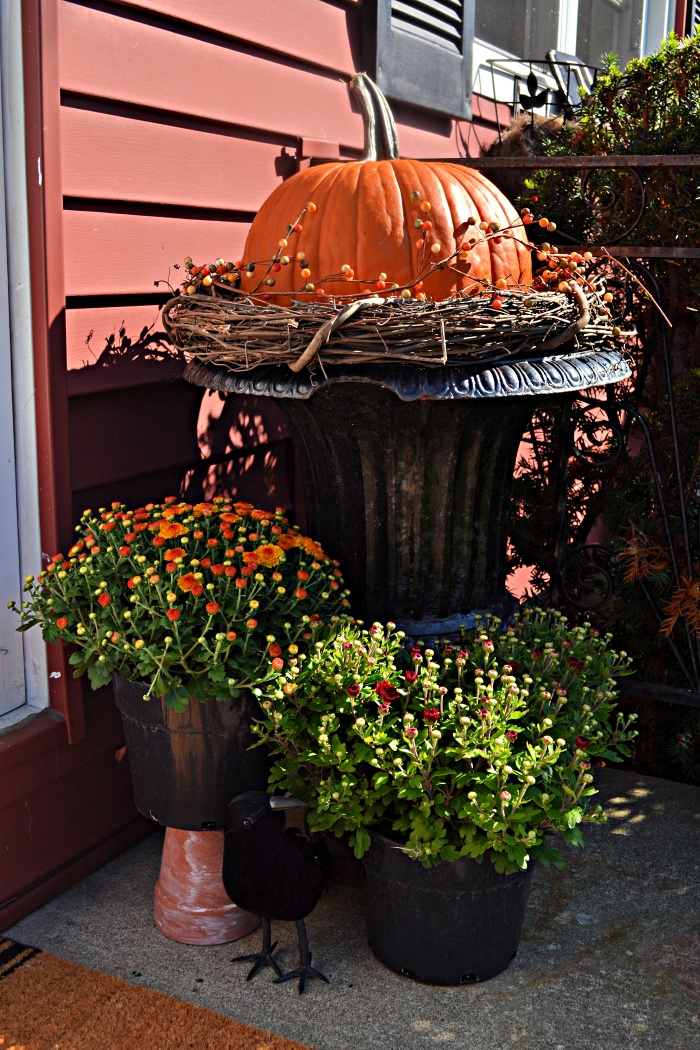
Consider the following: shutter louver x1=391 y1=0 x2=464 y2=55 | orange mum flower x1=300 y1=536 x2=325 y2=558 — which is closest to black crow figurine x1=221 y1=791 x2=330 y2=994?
orange mum flower x1=300 y1=536 x2=325 y2=558

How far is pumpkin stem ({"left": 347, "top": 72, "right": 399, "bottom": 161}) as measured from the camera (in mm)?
2439

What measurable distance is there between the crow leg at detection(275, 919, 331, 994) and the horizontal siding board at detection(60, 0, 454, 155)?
1.94 metres

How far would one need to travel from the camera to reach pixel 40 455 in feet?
7.50

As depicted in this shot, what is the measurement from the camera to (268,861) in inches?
78.4

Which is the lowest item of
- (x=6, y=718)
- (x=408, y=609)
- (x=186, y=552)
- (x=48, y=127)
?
(x=6, y=718)

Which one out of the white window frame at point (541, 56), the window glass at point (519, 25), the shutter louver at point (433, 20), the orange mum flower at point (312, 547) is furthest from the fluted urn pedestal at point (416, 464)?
the window glass at point (519, 25)

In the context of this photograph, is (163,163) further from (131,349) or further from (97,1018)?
(97,1018)

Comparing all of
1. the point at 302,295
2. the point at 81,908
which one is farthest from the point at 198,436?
the point at 81,908

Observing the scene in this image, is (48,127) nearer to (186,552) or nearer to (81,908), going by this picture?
(186,552)

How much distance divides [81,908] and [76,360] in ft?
4.45

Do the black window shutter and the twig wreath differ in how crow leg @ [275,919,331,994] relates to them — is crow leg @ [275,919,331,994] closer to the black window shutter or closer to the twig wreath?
the twig wreath

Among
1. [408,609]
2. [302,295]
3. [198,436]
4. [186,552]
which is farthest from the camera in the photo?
[198,436]

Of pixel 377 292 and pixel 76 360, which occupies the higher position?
pixel 377 292

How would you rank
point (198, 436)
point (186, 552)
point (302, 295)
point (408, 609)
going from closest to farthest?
point (186, 552) → point (302, 295) → point (408, 609) → point (198, 436)
